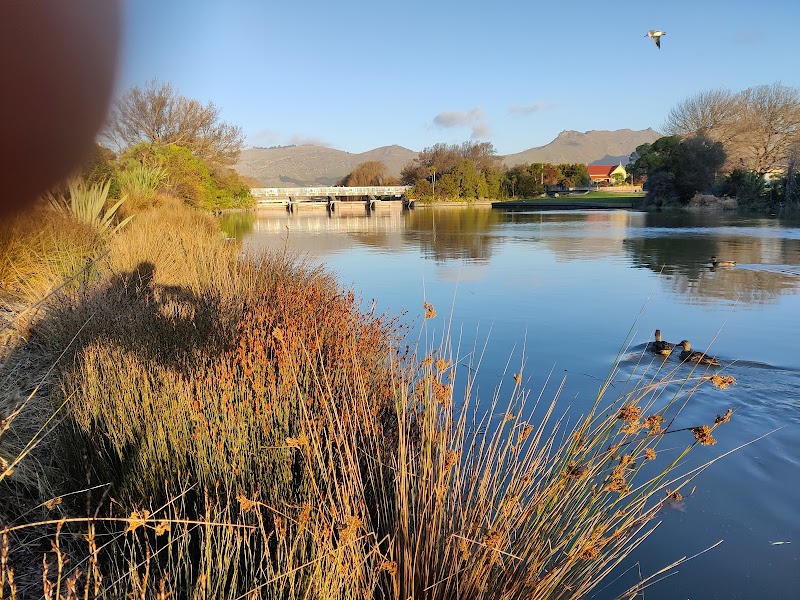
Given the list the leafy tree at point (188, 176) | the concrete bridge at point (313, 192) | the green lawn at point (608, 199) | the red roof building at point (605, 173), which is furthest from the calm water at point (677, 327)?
the red roof building at point (605, 173)

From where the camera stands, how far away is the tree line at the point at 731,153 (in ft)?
129

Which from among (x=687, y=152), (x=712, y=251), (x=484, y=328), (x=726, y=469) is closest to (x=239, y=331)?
(x=726, y=469)

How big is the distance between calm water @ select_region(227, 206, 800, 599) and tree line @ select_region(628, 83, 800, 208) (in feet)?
64.1

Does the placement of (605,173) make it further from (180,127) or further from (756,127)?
(180,127)

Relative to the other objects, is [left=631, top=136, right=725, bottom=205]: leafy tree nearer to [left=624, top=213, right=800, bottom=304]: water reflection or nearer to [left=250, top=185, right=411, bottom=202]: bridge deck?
[left=624, top=213, right=800, bottom=304]: water reflection

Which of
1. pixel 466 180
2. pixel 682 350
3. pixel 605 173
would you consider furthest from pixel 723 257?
pixel 605 173

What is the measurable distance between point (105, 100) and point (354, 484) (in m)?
2.97

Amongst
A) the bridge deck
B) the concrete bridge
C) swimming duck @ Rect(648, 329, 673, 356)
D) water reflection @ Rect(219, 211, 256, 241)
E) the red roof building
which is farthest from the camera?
the red roof building

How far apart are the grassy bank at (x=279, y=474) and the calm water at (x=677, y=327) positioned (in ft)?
1.50

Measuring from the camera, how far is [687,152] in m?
41.4

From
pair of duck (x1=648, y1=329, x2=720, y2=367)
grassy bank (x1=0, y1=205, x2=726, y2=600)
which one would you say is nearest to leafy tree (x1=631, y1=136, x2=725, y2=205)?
pair of duck (x1=648, y1=329, x2=720, y2=367)

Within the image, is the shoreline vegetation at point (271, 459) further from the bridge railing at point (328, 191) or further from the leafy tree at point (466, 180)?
the bridge railing at point (328, 191)

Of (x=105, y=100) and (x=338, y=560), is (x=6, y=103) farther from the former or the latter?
(x=338, y=560)

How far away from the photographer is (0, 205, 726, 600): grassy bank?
70.7 inches
